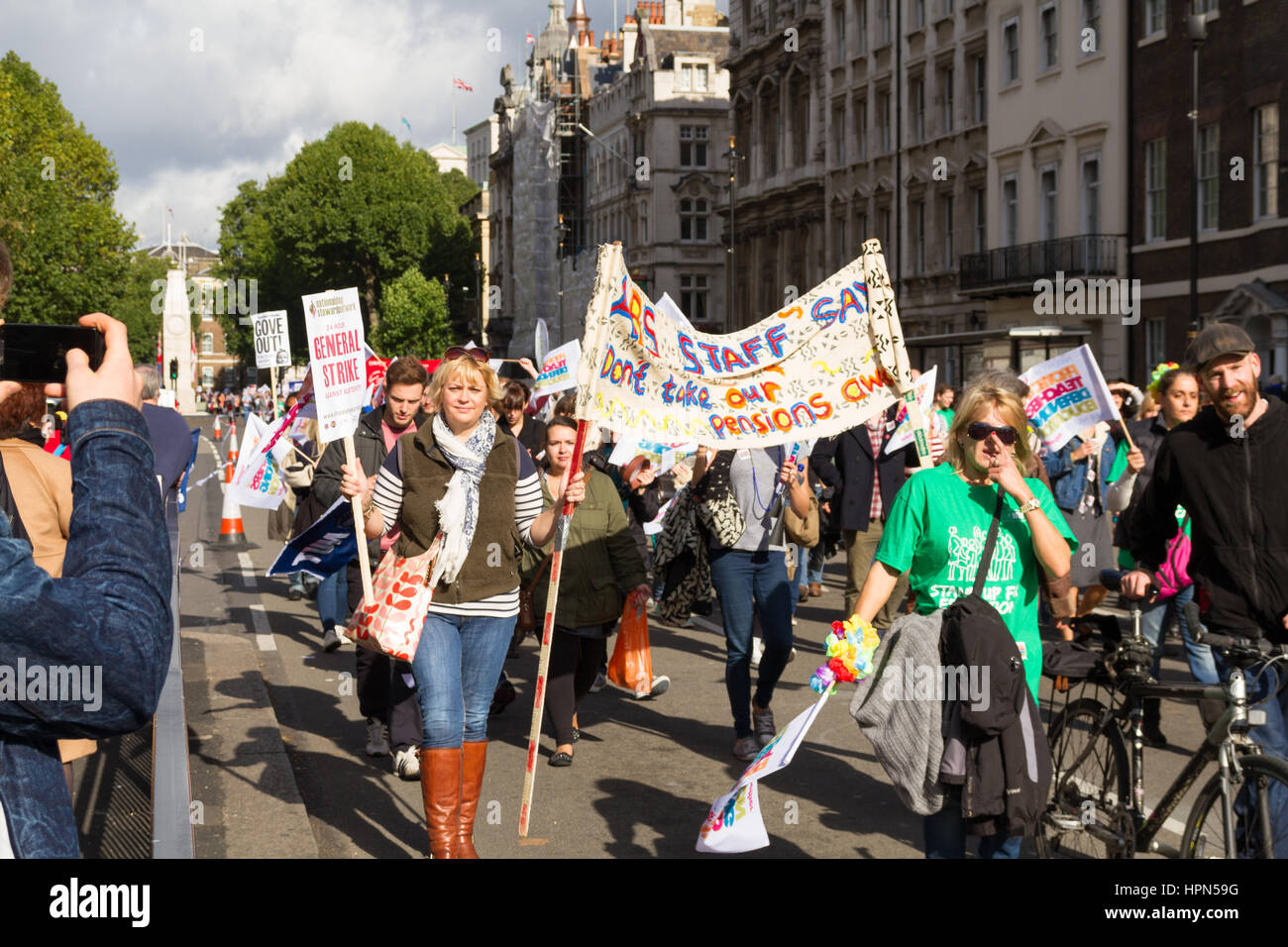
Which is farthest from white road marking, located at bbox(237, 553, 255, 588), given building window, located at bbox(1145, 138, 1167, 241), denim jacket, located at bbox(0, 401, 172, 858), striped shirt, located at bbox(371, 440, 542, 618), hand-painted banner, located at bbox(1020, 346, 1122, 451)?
building window, located at bbox(1145, 138, 1167, 241)

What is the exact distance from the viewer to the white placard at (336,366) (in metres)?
7.02

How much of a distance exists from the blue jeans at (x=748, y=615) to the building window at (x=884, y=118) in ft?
128

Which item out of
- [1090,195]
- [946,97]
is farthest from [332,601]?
[946,97]

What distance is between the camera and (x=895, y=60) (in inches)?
1721

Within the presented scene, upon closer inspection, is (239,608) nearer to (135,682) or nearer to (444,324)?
(135,682)

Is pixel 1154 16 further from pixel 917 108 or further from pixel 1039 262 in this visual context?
pixel 917 108

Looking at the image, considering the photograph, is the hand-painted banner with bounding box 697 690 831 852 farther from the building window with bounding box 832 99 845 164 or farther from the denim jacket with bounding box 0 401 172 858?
the building window with bounding box 832 99 845 164

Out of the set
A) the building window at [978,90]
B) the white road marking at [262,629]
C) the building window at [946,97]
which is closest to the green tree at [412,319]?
the building window at [946,97]

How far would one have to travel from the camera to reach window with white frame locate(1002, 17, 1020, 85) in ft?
123

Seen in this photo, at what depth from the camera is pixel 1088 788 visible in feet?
18.0

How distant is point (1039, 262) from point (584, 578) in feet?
95.9

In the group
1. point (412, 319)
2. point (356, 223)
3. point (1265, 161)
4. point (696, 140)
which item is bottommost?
point (1265, 161)

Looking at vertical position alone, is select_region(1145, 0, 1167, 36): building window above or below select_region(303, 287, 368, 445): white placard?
above

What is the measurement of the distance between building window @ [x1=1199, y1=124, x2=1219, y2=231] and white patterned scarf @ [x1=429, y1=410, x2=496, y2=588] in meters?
25.8
